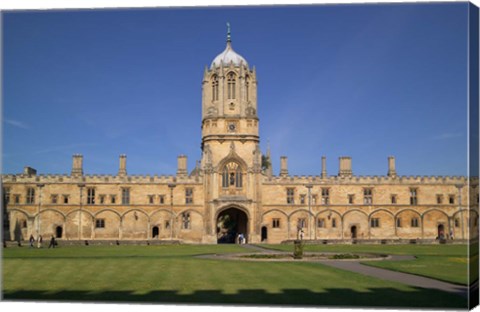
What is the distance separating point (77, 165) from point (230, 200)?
16.0 m

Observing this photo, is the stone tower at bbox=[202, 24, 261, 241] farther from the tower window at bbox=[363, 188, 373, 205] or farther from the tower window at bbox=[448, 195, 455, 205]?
the tower window at bbox=[448, 195, 455, 205]

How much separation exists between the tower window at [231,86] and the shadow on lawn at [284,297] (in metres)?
43.5

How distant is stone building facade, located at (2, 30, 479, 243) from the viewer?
56.4 meters

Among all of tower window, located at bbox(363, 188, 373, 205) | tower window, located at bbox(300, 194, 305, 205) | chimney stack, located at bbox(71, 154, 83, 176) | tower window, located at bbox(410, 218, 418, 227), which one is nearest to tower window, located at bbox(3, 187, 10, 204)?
chimney stack, located at bbox(71, 154, 83, 176)

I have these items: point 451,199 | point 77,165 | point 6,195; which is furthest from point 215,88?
point 451,199

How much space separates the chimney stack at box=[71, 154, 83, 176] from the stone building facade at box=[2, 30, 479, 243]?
0.10m

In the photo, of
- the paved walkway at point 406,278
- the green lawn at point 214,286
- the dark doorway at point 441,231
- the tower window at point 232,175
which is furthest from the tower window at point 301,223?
the green lawn at point 214,286

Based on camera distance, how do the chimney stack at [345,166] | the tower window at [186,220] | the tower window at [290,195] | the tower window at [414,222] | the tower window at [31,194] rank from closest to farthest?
the tower window at [31,194] → the tower window at [186,220] → the tower window at [290,195] → the tower window at [414,222] → the chimney stack at [345,166]

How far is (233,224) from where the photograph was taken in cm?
6825

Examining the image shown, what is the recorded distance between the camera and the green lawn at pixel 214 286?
49.4ft

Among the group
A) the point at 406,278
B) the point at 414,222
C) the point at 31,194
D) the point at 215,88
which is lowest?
the point at 414,222

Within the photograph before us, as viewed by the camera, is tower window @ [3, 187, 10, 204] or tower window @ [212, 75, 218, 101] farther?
tower window @ [212, 75, 218, 101]

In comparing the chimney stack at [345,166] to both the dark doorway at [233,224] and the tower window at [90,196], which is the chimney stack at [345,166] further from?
the tower window at [90,196]

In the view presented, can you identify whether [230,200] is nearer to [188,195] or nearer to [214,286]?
[188,195]
